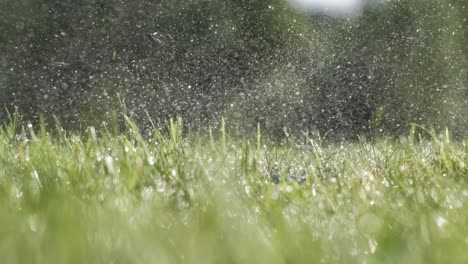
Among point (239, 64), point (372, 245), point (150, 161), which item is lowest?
point (239, 64)

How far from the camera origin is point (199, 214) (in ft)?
3.05

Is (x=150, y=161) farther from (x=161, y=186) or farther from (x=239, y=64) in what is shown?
(x=239, y=64)

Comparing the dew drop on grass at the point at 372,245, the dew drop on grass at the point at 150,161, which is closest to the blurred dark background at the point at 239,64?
the dew drop on grass at the point at 150,161

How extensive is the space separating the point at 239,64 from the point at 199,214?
919cm

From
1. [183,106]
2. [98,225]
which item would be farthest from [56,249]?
[183,106]

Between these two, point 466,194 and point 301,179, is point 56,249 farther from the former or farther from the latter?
point 301,179

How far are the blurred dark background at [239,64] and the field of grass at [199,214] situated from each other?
5.88 metres

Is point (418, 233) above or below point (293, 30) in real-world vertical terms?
above

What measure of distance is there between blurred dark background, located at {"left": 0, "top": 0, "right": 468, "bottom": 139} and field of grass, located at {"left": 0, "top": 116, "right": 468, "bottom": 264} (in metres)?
5.88

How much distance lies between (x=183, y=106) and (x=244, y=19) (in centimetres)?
196

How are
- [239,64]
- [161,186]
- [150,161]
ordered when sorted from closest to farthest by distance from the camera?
[161,186] < [150,161] < [239,64]

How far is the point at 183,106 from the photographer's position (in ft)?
29.9

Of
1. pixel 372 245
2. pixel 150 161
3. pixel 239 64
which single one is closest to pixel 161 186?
pixel 150 161

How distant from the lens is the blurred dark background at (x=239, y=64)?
28.3ft
